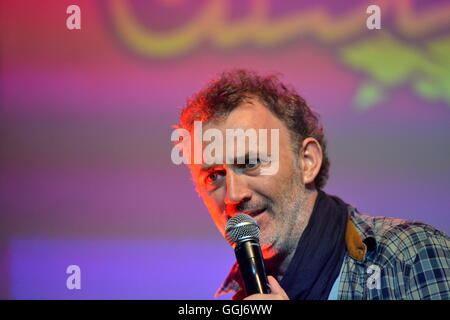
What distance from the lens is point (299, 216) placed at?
2.29 meters

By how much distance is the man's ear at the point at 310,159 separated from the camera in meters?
2.35

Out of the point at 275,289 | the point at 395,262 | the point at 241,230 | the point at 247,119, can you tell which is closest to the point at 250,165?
the point at 247,119

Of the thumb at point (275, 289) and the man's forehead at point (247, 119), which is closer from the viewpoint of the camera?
the thumb at point (275, 289)

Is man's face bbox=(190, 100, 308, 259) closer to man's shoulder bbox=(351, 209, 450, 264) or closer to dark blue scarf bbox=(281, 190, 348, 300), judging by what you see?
dark blue scarf bbox=(281, 190, 348, 300)

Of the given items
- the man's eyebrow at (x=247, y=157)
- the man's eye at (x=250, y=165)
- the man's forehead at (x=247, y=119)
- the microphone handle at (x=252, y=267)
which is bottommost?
the microphone handle at (x=252, y=267)

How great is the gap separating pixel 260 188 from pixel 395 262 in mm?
558

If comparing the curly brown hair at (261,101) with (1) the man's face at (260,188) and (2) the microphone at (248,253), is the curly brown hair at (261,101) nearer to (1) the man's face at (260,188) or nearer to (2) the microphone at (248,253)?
(1) the man's face at (260,188)

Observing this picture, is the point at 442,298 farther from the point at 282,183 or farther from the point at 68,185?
the point at 68,185

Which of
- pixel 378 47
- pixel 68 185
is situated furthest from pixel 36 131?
pixel 378 47

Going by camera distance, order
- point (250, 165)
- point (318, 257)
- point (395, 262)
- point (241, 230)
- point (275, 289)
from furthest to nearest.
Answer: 1. point (250, 165)
2. point (318, 257)
3. point (395, 262)
4. point (241, 230)
5. point (275, 289)

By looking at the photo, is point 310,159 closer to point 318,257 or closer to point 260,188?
point 260,188

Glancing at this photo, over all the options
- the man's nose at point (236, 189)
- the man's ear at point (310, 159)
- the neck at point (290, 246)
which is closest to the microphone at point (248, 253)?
the man's nose at point (236, 189)
